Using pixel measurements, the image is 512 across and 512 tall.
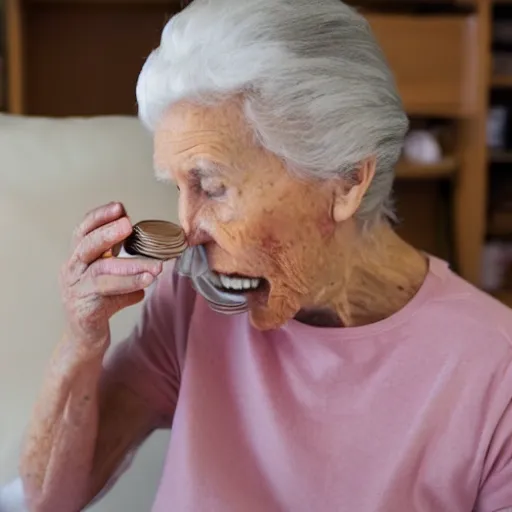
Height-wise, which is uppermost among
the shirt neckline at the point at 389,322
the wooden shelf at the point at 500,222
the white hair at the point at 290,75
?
the white hair at the point at 290,75

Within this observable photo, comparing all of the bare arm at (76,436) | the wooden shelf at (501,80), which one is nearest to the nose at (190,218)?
the bare arm at (76,436)

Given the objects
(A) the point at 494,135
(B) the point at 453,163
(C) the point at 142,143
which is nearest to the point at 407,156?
(B) the point at 453,163

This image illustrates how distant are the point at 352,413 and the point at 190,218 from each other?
0.30 m

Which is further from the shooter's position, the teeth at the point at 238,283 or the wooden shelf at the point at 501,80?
the wooden shelf at the point at 501,80

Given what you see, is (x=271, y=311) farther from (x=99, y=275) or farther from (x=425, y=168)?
(x=425, y=168)

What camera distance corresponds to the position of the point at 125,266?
0.85 metres

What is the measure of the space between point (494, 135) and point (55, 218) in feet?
7.24

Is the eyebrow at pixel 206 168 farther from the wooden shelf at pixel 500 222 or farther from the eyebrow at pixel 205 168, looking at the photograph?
the wooden shelf at pixel 500 222

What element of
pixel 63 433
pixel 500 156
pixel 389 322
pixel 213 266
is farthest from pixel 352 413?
pixel 500 156

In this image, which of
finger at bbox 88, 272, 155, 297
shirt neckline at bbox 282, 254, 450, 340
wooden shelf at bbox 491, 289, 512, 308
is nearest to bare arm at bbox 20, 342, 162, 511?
finger at bbox 88, 272, 155, 297

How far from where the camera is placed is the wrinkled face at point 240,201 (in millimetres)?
872

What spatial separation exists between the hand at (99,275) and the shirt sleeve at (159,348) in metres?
0.16

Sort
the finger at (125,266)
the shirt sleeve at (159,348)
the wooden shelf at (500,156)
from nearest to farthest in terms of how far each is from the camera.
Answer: the finger at (125,266), the shirt sleeve at (159,348), the wooden shelf at (500,156)

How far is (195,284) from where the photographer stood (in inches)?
37.5
